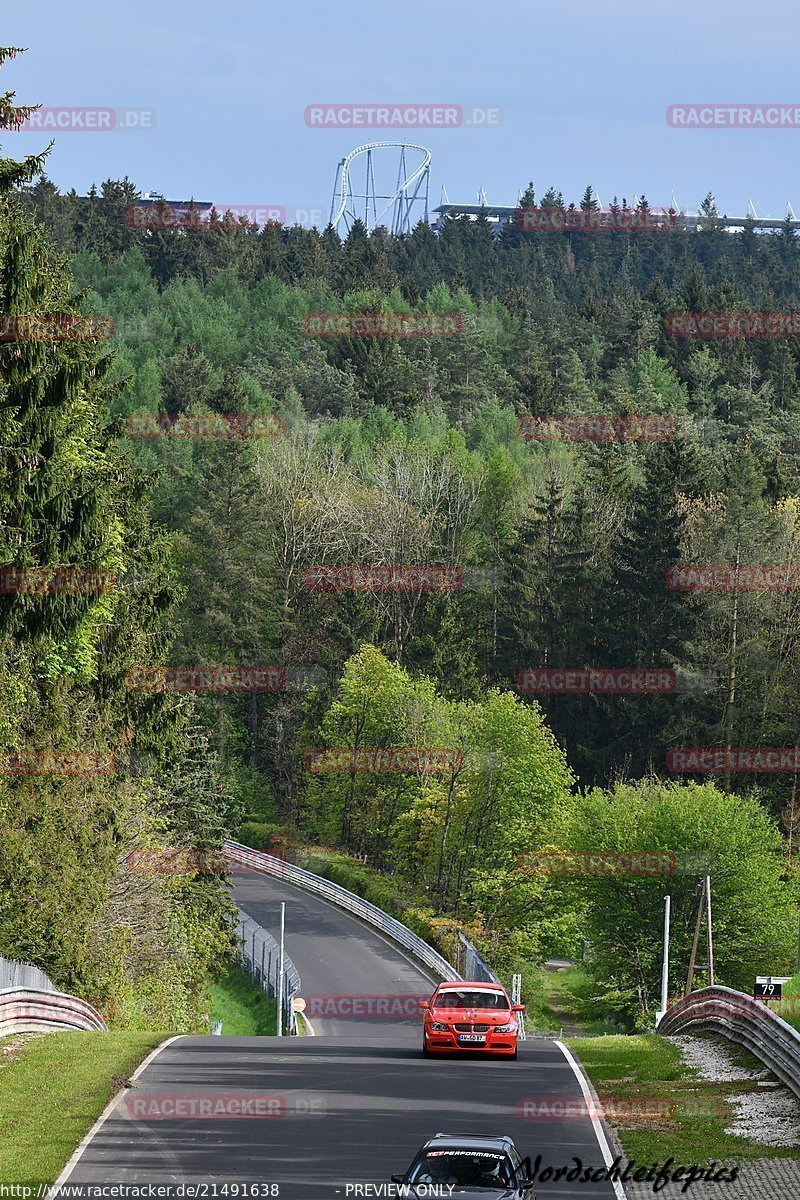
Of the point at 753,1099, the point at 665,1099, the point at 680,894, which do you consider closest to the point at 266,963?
the point at 680,894

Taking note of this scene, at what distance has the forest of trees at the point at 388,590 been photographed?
40.7 meters

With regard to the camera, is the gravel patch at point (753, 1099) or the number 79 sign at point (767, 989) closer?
the gravel patch at point (753, 1099)

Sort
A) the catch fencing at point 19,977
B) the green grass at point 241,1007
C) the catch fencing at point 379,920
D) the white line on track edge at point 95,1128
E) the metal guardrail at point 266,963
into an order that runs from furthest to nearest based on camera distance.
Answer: the catch fencing at point 379,920 → the green grass at point 241,1007 → the metal guardrail at point 266,963 → the catch fencing at point 19,977 → the white line on track edge at point 95,1128

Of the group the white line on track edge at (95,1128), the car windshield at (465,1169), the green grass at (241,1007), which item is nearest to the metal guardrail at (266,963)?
the green grass at (241,1007)

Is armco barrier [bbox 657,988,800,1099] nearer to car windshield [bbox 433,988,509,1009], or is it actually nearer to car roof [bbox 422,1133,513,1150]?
car windshield [bbox 433,988,509,1009]

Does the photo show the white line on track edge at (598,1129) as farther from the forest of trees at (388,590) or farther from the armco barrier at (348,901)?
the armco barrier at (348,901)

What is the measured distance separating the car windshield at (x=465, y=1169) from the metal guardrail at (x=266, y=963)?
42.1 meters

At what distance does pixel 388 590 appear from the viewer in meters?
103

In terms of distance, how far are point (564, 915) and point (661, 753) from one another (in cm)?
1877

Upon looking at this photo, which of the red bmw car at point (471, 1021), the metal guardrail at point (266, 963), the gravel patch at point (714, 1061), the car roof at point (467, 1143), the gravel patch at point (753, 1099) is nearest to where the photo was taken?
the car roof at point (467, 1143)

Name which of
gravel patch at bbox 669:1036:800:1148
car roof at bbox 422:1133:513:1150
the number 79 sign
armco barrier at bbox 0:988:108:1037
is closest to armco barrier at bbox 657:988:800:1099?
gravel patch at bbox 669:1036:800:1148

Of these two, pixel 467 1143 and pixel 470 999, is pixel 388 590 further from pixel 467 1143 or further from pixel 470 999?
pixel 467 1143

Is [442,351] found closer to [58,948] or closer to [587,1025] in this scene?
[587,1025]

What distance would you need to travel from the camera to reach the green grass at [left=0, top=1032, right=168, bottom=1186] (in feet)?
61.9
